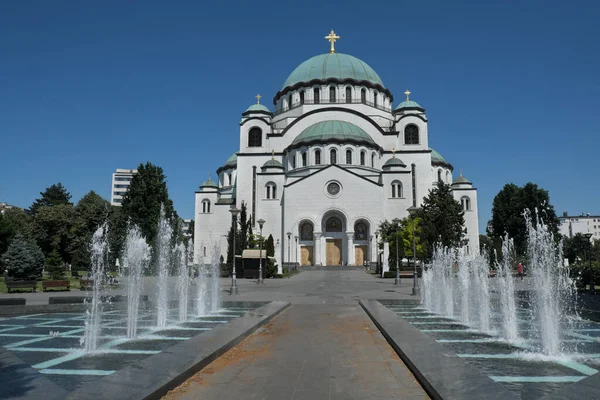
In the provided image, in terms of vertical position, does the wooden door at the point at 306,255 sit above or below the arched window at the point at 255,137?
below

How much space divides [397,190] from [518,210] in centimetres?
2240

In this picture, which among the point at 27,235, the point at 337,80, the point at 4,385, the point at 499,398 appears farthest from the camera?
the point at 337,80

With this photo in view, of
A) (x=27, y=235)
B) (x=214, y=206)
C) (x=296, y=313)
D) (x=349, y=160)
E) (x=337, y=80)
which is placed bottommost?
(x=296, y=313)

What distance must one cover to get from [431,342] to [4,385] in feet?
18.9

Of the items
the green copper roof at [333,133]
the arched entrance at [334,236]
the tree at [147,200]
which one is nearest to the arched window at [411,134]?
the green copper roof at [333,133]

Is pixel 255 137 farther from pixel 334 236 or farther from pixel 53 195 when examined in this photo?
pixel 53 195

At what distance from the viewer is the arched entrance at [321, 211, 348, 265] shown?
45375 millimetres

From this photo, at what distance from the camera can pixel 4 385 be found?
4926 mm

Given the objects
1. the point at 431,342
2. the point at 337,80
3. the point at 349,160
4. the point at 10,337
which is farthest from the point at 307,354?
the point at 337,80

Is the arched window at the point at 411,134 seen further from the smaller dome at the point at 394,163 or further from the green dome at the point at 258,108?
the green dome at the point at 258,108

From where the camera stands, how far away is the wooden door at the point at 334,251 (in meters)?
45.3

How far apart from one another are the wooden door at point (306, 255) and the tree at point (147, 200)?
14821 millimetres

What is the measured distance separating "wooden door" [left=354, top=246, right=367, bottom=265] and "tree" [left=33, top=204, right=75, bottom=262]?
28253mm

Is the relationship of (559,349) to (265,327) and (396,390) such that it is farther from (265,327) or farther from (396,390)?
(265,327)
